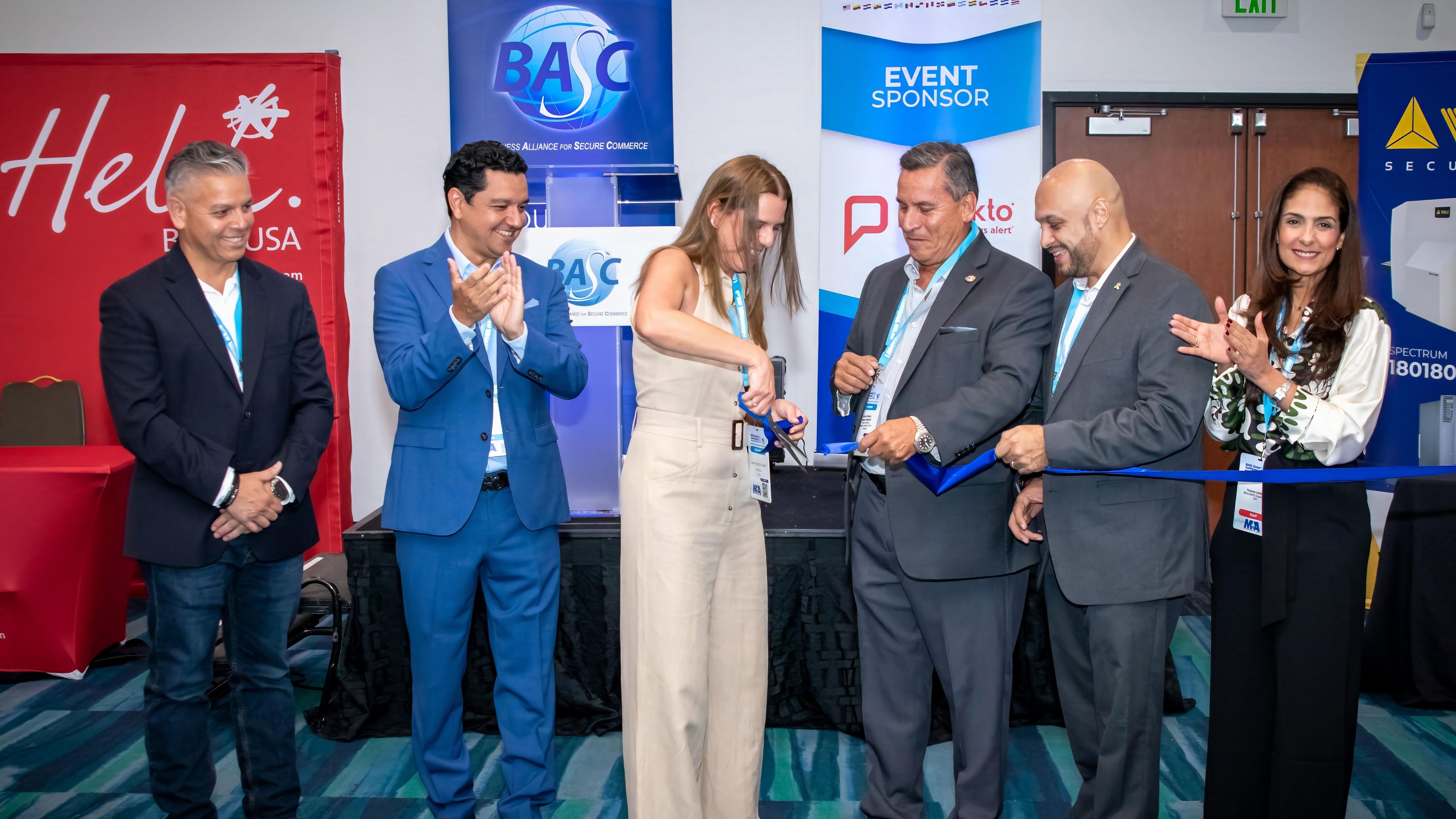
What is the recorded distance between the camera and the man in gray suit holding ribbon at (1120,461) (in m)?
2.19

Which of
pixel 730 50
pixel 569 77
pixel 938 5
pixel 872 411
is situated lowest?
pixel 872 411

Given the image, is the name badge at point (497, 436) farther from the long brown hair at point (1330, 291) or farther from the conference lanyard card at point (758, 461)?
the long brown hair at point (1330, 291)

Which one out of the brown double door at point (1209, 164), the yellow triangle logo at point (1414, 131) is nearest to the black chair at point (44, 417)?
the brown double door at point (1209, 164)

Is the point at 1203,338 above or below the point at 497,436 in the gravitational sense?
above

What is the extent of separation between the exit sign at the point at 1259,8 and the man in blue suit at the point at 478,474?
4691mm

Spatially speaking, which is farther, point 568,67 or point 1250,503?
point 568,67

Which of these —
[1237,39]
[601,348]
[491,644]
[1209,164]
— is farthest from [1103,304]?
[1237,39]

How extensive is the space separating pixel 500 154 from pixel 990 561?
1.67m

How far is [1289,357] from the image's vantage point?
2293 millimetres

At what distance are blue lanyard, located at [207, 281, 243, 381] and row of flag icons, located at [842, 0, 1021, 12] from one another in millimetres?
4010

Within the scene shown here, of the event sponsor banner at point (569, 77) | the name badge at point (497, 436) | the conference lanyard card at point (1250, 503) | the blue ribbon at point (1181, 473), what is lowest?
the conference lanyard card at point (1250, 503)

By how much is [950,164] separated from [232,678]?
2335 mm

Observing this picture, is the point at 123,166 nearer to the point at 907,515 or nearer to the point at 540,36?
the point at 540,36

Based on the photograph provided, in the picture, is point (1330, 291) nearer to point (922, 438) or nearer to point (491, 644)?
point (922, 438)
